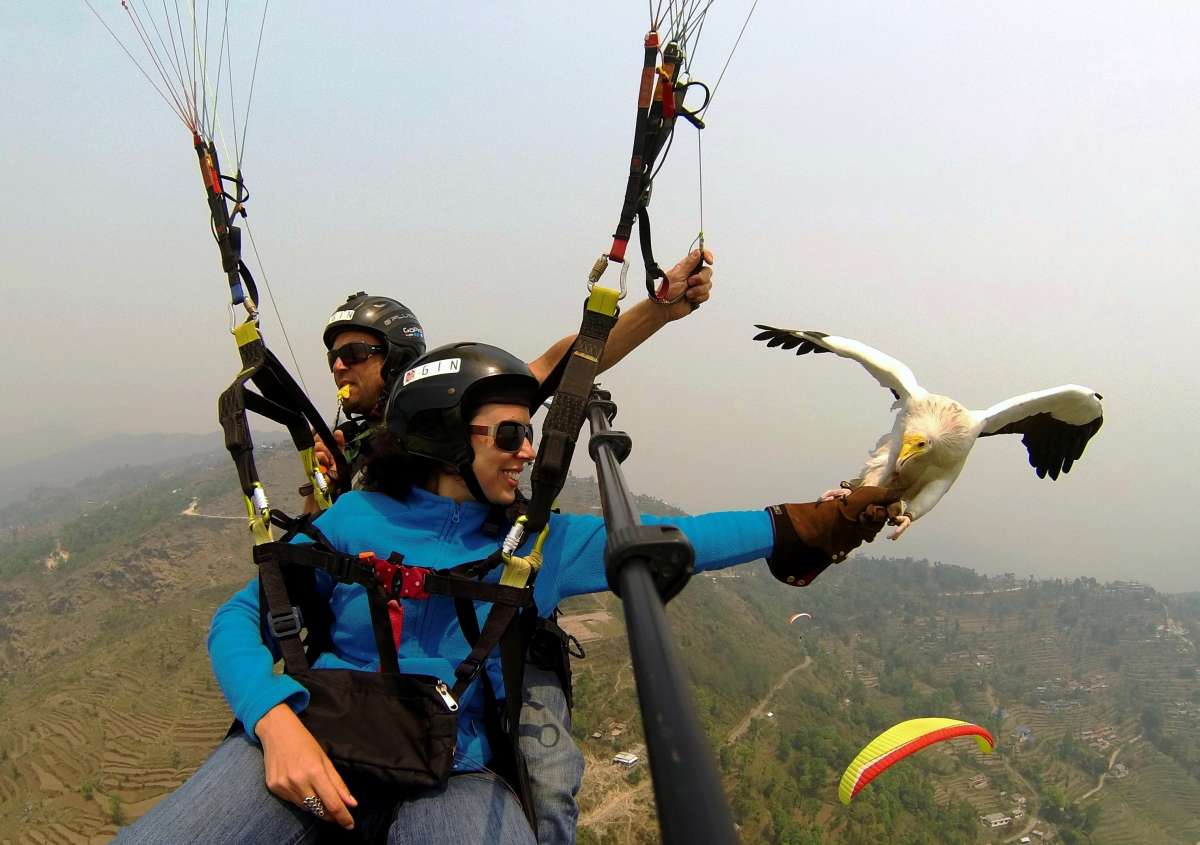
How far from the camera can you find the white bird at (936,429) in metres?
2.50

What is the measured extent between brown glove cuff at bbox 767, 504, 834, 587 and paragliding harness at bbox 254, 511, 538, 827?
3.11ft

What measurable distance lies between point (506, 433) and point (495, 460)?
130 millimetres

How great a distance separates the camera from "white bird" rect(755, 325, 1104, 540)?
2504 millimetres

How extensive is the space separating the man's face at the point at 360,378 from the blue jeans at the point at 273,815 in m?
2.79

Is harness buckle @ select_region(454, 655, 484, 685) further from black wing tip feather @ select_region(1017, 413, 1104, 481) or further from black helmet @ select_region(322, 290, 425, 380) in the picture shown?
black helmet @ select_region(322, 290, 425, 380)

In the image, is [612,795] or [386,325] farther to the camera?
[612,795]

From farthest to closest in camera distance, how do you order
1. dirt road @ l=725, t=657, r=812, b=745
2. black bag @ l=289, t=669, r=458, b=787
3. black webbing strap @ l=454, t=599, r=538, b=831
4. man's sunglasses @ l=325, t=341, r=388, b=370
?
dirt road @ l=725, t=657, r=812, b=745 < man's sunglasses @ l=325, t=341, r=388, b=370 < black webbing strap @ l=454, t=599, r=538, b=831 < black bag @ l=289, t=669, r=458, b=787

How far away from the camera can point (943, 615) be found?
521 feet

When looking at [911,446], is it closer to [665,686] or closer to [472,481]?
[472,481]

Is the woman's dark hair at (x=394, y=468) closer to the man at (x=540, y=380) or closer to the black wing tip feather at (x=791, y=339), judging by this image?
the man at (x=540, y=380)

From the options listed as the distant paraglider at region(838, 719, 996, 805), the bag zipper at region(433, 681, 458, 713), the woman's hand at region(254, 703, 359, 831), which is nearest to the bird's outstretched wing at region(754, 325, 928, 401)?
the bag zipper at region(433, 681, 458, 713)

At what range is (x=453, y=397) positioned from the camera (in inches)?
111

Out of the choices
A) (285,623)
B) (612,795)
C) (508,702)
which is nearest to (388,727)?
(508,702)

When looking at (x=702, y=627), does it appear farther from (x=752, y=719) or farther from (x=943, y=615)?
(x=943, y=615)
